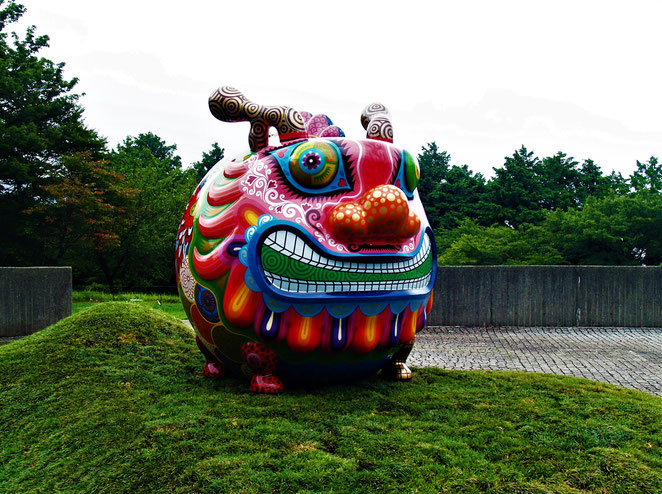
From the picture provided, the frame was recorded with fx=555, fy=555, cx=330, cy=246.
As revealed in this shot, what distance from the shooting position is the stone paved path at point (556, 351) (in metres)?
8.10

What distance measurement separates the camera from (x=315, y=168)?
16.7 feet

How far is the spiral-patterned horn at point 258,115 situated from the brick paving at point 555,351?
4.34 meters

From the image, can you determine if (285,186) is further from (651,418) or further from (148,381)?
(651,418)

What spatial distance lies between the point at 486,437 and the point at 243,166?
3.28m

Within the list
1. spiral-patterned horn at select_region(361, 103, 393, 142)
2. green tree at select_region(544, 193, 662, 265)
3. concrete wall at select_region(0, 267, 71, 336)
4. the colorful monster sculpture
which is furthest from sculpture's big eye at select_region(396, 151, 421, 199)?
green tree at select_region(544, 193, 662, 265)

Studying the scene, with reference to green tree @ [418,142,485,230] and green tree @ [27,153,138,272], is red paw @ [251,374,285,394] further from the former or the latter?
green tree @ [418,142,485,230]

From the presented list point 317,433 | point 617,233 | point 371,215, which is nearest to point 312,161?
point 371,215

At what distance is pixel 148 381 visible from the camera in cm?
607

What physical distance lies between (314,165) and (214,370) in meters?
2.64

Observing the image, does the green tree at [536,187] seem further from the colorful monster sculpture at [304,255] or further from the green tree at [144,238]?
the colorful monster sculpture at [304,255]

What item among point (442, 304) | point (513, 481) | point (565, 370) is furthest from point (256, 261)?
point (442, 304)

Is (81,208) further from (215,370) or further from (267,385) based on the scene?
(267,385)

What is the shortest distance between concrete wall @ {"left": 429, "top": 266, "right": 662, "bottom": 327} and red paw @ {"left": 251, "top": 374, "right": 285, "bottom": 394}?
810cm

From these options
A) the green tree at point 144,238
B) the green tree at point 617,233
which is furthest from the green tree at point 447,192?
the green tree at point 144,238
